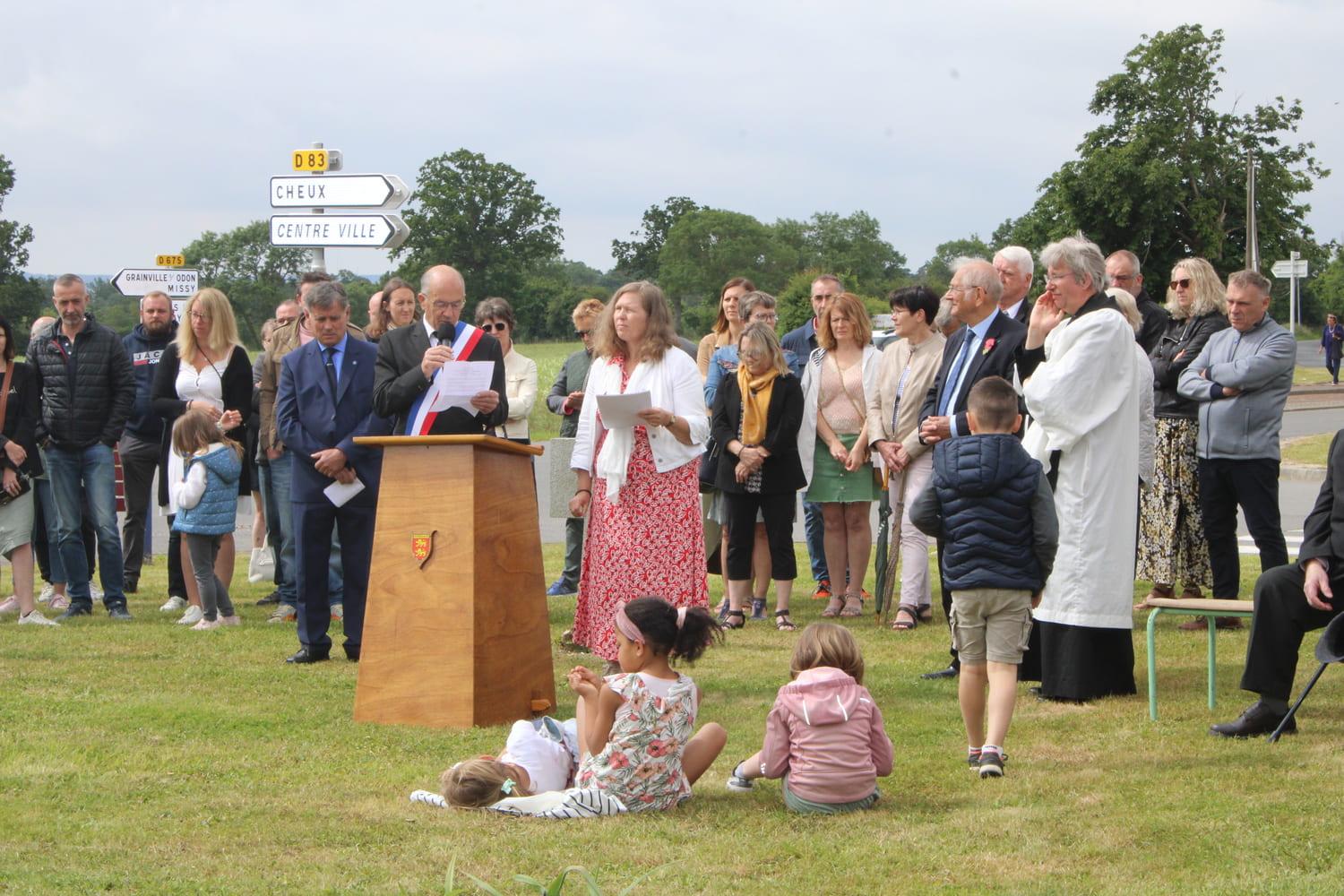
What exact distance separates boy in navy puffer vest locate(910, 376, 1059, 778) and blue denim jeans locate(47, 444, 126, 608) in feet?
22.4

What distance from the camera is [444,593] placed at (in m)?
6.97

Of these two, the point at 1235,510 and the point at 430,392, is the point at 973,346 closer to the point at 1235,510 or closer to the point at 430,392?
the point at 1235,510

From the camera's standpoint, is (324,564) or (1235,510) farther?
(1235,510)

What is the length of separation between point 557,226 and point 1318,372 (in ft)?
154

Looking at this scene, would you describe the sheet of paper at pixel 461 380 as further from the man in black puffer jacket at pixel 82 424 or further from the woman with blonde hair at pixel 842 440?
the man in black puffer jacket at pixel 82 424

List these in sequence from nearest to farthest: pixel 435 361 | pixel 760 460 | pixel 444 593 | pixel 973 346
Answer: pixel 444 593
pixel 435 361
pixel 973 346
pixel 760 460

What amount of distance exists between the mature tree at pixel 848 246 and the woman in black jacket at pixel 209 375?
11850cm

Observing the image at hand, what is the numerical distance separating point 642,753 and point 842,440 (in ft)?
18.9

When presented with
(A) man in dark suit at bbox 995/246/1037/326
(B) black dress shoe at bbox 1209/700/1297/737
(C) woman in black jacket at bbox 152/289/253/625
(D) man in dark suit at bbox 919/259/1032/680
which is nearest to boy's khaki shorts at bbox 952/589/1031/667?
(B) black dress shoe at bbox 1209/700/1297/737

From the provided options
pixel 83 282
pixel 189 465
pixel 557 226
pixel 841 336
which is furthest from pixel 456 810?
pixel 557 226

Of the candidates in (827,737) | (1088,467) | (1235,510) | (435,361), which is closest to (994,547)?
(827,737)

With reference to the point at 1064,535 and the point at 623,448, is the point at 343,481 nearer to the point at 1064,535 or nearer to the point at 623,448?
the point at 623,448

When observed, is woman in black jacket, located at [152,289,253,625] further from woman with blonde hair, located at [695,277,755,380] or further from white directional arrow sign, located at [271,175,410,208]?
woman with blonde hair, located at [695,277,755,380]

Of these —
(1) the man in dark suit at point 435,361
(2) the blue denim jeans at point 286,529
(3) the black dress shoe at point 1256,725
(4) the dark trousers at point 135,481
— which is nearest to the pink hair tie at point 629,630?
(1) the man in dark suit at point 435,361
